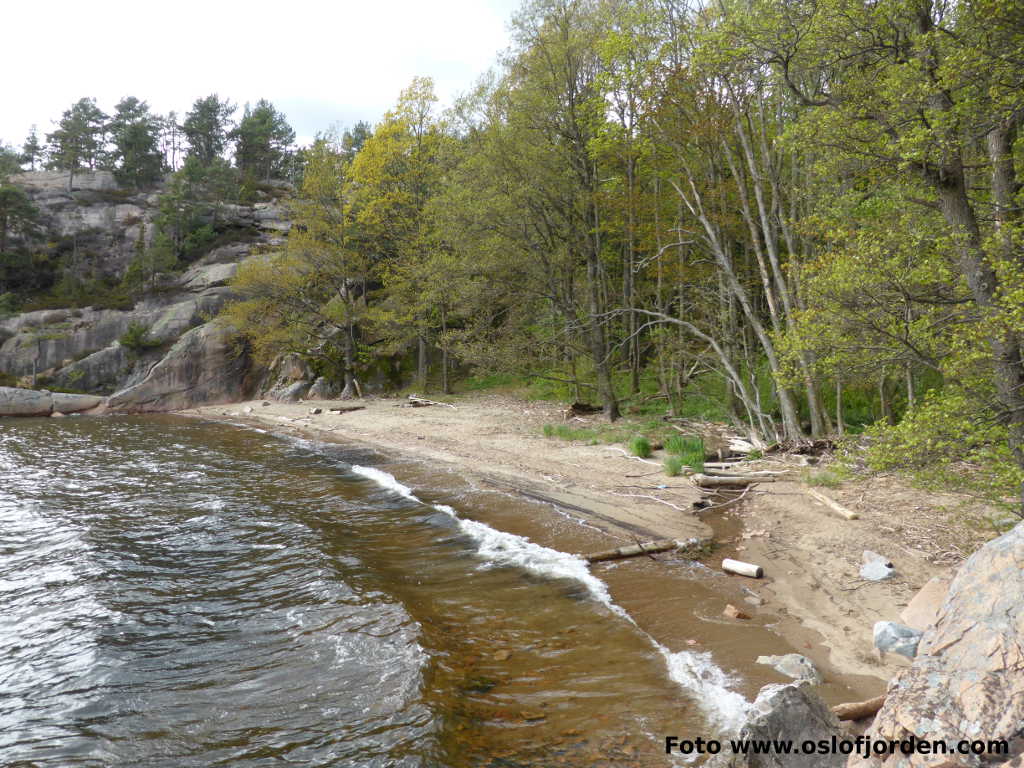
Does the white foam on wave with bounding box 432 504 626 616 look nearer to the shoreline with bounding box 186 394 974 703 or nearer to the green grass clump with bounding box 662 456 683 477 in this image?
the shoreline with bounding box 186 394 974 703

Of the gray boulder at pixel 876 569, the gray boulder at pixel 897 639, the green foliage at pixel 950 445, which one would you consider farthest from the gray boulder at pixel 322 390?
the gray boulder at pixel 897 639

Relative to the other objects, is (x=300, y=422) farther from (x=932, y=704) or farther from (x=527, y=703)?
(x=932, y=704)

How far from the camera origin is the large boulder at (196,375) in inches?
1268

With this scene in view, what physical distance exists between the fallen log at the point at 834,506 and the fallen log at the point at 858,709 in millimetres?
4681

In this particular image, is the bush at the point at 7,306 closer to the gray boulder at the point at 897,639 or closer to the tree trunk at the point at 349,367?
the tree trunk at the point at 349,367

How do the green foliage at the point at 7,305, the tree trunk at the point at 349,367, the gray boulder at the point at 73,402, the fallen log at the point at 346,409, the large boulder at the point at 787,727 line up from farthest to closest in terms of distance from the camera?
the green foliage at the point at 7,305 < the gray boulder at the point at 73,402 < the tree trunk at the point at 349,367 < the fallen log at the point at 346,409 < the large boulder at the point at 787,727

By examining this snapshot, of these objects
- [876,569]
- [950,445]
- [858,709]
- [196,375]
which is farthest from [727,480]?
[196,375]

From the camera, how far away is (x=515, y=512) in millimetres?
9711

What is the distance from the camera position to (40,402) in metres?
31.2

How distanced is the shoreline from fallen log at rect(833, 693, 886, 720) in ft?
1.48

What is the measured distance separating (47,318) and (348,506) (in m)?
38.5

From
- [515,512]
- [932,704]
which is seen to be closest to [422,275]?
[515,512]

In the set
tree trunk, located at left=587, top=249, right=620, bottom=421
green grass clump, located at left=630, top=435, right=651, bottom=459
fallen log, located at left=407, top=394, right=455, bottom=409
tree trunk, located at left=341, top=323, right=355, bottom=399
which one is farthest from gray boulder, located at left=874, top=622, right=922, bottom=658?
tree trunk, located at left=341, top=323, right=355, bottom=399

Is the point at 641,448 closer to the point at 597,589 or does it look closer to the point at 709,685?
the point at 597,589
